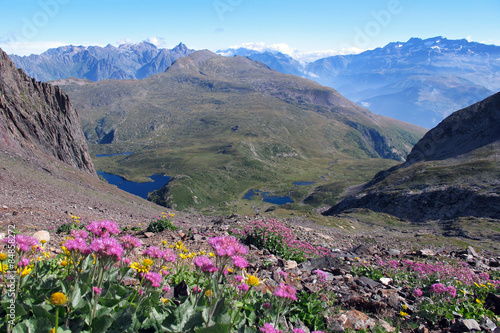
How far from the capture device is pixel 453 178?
7700 cm

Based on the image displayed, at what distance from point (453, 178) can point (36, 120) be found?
366 feet

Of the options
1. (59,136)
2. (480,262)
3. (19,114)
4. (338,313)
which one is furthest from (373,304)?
(59,136)

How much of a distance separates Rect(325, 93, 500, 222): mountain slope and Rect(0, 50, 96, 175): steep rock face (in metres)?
80.5

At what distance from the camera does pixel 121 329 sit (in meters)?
→ 3.94

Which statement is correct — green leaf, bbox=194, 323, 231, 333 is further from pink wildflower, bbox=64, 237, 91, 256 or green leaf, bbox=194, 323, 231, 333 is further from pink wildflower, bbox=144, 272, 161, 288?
pink wildflower, bbox=64, 237, 91, 256

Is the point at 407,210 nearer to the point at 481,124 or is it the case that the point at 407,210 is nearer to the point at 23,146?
the point at 481,124

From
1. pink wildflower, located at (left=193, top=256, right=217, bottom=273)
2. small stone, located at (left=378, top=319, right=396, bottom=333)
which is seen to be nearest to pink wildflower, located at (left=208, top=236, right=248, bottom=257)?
pink wildflower, located at (left=193, top=256, right=217, bottom=273)

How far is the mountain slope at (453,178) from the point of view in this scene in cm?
6288

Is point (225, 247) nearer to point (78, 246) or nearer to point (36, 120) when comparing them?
point (78, 246)

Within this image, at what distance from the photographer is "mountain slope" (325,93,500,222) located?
206 ft

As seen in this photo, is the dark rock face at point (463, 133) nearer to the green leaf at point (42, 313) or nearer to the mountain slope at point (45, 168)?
the mountain slope at point (45, 168)

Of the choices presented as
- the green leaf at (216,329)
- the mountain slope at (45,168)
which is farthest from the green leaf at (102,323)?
the mountain slope at (45,168)

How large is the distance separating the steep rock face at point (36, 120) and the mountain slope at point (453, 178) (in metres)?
80.5

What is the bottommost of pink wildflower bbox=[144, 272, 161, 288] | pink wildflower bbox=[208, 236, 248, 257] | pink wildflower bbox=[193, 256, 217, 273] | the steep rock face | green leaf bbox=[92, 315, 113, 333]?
green leaf bbox=[92, 315, 113, 333]
